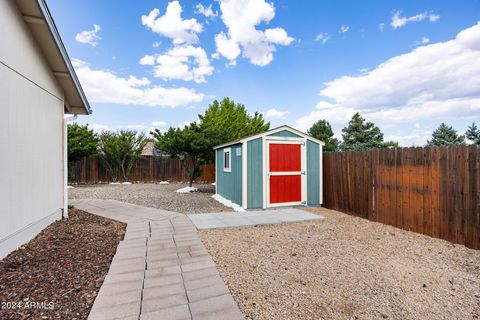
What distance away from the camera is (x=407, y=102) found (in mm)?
12672

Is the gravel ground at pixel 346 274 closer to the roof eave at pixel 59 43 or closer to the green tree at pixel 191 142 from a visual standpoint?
the roof eave at pixel 59 43

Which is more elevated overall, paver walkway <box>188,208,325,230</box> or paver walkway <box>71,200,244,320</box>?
paver walkway <box>71,200,244,320</box>

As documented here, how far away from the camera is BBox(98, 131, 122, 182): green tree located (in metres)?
14.6

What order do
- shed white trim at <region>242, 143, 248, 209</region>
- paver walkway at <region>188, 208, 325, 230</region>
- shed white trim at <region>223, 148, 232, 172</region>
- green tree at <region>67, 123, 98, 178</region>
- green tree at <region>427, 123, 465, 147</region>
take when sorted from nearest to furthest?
paver walkway at <region>188, 208, 325, 230</region> → shed white trim at <region>242, 143, 248, 209</region> → shed white trim at <region>223, 148, 232, 172</region> → green tree at <region>67, 123, 98, 178</region> → green tree at <region>427, 123, 465, 147</region>

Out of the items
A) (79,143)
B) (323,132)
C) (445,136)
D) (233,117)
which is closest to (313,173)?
(79,143)

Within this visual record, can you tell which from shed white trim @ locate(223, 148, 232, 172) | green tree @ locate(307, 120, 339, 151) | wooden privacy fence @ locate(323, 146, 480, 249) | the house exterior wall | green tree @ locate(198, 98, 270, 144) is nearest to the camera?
the house exterior wall

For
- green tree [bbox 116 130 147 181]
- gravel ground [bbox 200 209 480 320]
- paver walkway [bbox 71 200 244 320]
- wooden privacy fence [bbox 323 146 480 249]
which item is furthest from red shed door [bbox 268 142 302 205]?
green tree [bbox 116 130 147 181]

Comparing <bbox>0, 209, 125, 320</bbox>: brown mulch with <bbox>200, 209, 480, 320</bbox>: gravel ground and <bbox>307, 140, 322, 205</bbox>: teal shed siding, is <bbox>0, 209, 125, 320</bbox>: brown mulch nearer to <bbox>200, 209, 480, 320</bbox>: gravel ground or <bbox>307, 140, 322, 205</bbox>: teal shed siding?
<bbox>200, 209, 480, 320</bbox>: gravel ground

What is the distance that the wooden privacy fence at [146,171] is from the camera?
14.8 metres

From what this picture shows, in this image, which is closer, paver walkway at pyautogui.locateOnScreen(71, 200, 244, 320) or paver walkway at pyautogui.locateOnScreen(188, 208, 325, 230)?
paver walkway at pyautogui.locateOnScreen(71, 200, 244, 320)

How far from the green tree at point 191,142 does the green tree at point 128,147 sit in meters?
4.09

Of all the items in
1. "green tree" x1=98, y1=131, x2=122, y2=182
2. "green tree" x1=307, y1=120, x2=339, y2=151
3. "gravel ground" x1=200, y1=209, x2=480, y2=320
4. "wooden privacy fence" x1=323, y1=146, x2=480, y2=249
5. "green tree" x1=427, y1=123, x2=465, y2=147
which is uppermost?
"green tree" x1=307, y1=120, x2=339, y2=151

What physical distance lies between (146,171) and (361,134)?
17.8 m

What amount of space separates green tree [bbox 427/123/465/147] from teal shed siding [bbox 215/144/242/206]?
48.3 feet
